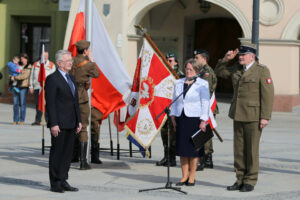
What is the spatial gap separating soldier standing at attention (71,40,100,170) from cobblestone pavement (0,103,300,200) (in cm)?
34

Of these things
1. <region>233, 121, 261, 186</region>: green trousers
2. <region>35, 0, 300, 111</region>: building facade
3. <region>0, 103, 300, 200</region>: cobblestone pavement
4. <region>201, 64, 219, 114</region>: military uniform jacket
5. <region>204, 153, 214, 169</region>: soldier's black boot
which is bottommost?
<region>0, 103, 300, 200</region>: cobblestone pavement

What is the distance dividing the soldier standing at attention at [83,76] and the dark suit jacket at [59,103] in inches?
65.9

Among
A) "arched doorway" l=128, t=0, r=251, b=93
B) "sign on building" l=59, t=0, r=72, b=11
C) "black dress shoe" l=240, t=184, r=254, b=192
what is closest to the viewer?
"black dress shoe" l=240, t=184, r=254, b=192

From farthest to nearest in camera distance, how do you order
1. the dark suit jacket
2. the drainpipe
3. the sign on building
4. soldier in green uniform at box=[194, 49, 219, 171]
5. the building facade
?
the sign on building < the building facade < the drainpipe < soldier in green uniform at box=[194, 49, 219, 171] < the dark suit jacket

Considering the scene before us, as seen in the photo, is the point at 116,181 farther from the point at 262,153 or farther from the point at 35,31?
the point at 35,31

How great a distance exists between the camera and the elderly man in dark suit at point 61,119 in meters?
9.15

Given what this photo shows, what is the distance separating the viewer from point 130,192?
9.15m

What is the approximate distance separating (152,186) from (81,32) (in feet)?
10.6

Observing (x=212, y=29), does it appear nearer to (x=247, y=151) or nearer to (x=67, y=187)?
(x=247, y=151)

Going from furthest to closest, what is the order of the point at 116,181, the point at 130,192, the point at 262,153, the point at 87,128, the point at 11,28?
the point at 11,28 < the point at 262,153 < the point at 87,128 < the point at 116,181 < the point at 130,192

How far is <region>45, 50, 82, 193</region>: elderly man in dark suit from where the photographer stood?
9148 mm

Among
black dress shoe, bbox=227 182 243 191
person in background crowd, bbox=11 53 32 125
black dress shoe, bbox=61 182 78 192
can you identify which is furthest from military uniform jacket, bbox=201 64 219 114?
person in background crowd, bbox=11 53 32 125

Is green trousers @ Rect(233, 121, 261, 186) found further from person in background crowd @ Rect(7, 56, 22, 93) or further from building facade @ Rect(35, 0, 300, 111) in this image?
building facade @ Rect(35, 0, 300, 111)

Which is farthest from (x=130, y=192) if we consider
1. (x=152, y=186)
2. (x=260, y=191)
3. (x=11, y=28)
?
(x=11, y=28)
